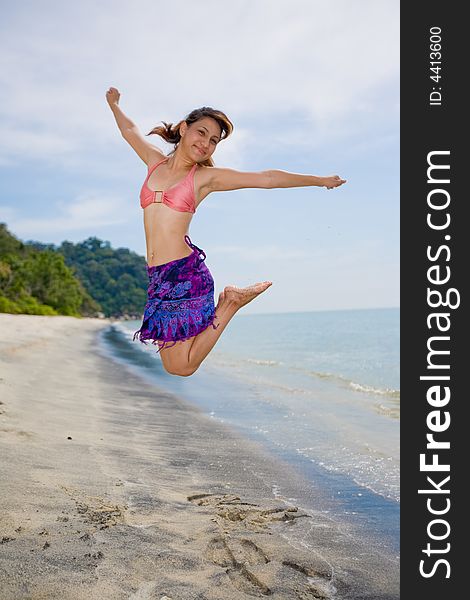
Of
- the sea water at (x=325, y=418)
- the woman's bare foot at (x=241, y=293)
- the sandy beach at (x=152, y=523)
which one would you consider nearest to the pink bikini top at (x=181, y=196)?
the woman's bare foot at (x=241, y=293)

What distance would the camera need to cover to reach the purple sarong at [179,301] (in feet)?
13.6

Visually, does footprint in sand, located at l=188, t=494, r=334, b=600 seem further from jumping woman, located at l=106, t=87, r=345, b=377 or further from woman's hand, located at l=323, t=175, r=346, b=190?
woman's hand, located at l=323, t=175, r=346, b=190

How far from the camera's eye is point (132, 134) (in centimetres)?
435

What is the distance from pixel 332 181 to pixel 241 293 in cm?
91

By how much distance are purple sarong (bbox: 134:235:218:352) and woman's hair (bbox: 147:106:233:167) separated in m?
0.67

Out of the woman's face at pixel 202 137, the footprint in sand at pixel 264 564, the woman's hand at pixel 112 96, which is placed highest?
the woman's hand at pixel 112 96

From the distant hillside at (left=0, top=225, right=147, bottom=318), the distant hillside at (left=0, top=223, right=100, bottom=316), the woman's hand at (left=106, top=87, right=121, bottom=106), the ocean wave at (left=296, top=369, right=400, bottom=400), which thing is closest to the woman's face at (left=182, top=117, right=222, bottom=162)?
the woman's hand at (left=106, top=87, right=121, bottom=106)

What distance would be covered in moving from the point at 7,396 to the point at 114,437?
2024mm

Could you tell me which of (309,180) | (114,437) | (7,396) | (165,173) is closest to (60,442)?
(114,437)

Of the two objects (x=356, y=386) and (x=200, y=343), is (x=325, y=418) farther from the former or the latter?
(x=200, y=343)

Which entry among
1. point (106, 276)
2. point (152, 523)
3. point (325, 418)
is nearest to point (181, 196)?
point (152, 523)

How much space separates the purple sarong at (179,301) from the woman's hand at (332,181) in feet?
3.03

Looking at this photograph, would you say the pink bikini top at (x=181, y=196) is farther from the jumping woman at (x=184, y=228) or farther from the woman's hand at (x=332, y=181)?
the woman's hand at (x=332, y=181)

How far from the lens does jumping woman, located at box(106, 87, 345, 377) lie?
3.93 metres
